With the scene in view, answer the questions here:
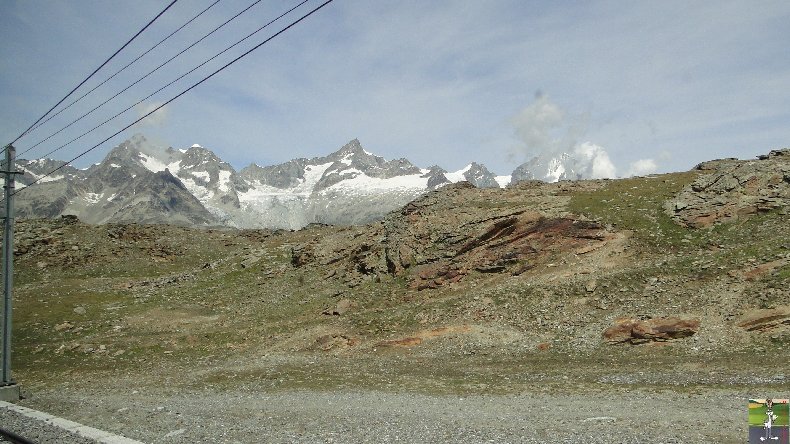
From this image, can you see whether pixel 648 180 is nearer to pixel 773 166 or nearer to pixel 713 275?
pixel 773 166

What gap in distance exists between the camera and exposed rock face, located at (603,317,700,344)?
30.2 metres

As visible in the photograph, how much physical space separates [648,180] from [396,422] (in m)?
49.6

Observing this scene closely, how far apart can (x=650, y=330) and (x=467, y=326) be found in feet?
39.0

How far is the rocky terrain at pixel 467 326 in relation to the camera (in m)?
20.6

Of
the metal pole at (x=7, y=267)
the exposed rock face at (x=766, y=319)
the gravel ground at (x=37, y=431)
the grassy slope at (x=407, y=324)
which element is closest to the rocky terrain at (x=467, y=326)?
the exposed rock face at (x=766, y=319)

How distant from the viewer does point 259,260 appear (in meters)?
66.9

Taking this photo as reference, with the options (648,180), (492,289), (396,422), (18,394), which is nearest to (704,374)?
(396,422)

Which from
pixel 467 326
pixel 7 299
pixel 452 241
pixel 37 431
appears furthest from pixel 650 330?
pixel 7 299

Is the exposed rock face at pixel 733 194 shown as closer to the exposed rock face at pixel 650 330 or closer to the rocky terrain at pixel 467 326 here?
the rocky terrain at pixel 467 326

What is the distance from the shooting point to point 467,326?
37.7 metres

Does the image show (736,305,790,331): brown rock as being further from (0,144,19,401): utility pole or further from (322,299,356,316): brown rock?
(0,144,19,401): utility pole

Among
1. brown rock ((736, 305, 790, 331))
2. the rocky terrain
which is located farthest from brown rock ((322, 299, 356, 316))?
brown rock ((736, 305, 790, 331))

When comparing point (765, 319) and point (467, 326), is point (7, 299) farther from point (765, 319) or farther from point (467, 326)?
point (765, 319)

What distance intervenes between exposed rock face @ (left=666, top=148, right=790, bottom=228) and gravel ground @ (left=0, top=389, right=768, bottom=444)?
26.0 m
